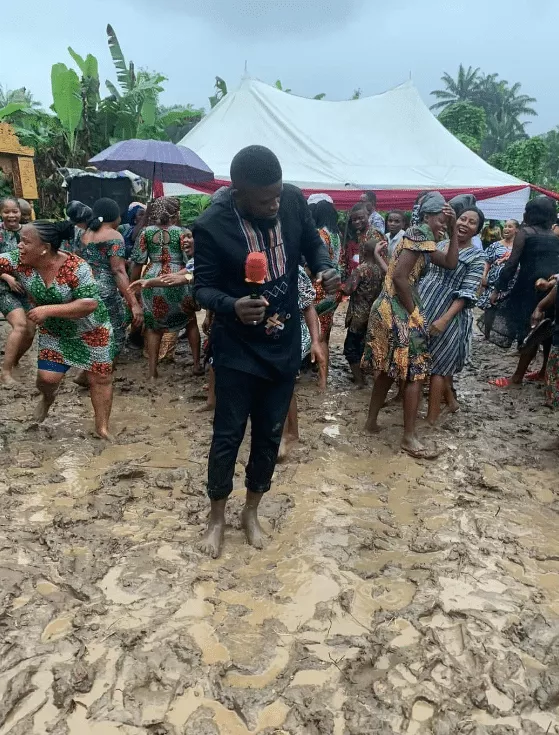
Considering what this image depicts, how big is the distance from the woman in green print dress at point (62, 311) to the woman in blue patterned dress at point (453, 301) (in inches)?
94.0

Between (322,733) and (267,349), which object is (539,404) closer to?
(267,349)

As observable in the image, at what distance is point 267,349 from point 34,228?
6.56ft

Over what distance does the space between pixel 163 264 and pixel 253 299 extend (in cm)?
341

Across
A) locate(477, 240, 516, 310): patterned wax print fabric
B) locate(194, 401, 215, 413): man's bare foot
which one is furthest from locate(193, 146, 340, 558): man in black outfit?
locate(477, 240, 516, 310): patterned wax print fabric

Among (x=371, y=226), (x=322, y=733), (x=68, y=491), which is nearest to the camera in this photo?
(x=322, y=733)

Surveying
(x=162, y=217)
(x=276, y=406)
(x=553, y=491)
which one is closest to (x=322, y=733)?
(x=276, y=406)

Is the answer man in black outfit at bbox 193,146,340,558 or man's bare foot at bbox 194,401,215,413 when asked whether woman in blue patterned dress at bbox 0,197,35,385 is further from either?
man in black outfit at bbox 193,146,340,558

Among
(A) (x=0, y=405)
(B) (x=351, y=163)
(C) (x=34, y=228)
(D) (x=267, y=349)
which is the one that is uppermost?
(B) (x=351, y=163)

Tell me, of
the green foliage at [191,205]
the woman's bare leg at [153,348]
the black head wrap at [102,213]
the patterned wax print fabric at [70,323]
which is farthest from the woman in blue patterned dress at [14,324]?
the green foliage at [191,205]

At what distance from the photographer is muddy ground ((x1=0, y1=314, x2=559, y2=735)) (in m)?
1.88

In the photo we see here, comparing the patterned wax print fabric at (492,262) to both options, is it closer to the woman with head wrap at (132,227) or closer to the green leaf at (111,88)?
the woman with head wrap at (132,227)

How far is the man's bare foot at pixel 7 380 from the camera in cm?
514

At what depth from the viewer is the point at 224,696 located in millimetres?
1895

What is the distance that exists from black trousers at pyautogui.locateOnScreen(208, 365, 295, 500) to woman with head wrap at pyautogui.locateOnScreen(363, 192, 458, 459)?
1.46m
